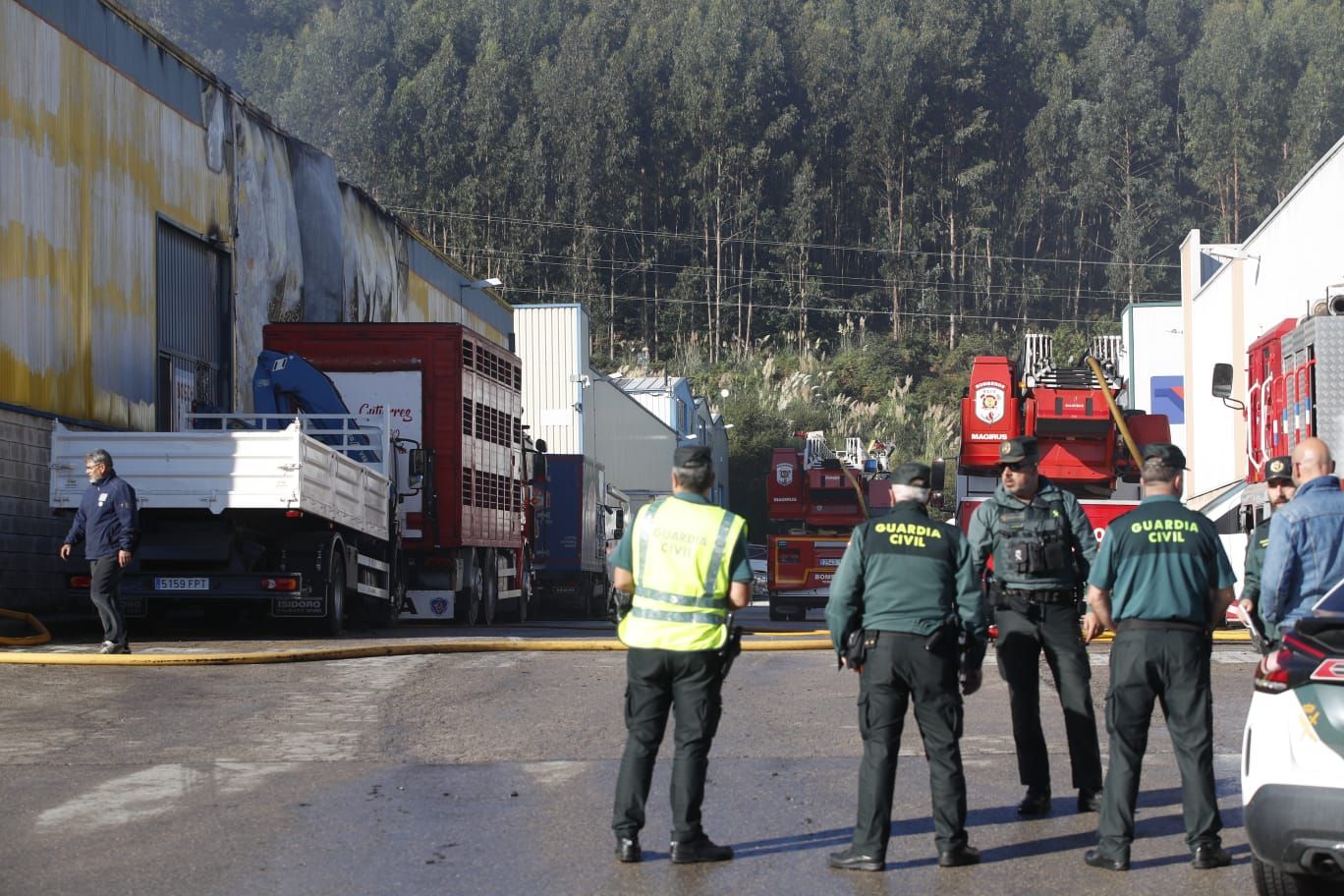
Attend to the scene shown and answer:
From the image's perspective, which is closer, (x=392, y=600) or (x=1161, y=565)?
(x=1161, y=565)

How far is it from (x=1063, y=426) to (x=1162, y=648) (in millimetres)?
14452

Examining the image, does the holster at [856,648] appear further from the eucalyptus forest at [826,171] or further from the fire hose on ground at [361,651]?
the eucalyptus forest at [826,171]

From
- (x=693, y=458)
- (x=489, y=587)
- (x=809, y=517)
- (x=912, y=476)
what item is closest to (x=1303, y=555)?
(x=912, y=476)

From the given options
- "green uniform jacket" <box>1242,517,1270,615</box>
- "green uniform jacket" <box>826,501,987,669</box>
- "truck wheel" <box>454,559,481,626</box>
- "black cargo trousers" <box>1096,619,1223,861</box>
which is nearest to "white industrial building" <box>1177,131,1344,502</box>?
"truck wheel" <box>454,559,481,626</box>

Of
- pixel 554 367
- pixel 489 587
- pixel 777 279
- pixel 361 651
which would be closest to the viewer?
pixel 361 651

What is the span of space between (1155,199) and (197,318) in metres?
76.0

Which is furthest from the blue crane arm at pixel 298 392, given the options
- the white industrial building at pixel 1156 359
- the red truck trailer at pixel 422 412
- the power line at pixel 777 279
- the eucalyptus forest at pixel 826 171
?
the power line at pixel 777 279

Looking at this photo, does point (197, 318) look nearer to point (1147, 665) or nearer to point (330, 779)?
point (330, 779)

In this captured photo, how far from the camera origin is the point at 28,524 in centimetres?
2042

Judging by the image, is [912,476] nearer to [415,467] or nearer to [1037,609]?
[1037,609]

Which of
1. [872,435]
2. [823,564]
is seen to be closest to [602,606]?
[823,564]

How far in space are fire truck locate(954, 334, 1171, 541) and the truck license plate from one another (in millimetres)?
8566

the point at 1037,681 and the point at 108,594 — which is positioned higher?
the point at 108,594

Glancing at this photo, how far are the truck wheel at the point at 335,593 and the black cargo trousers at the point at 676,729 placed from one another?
37.6 ft
